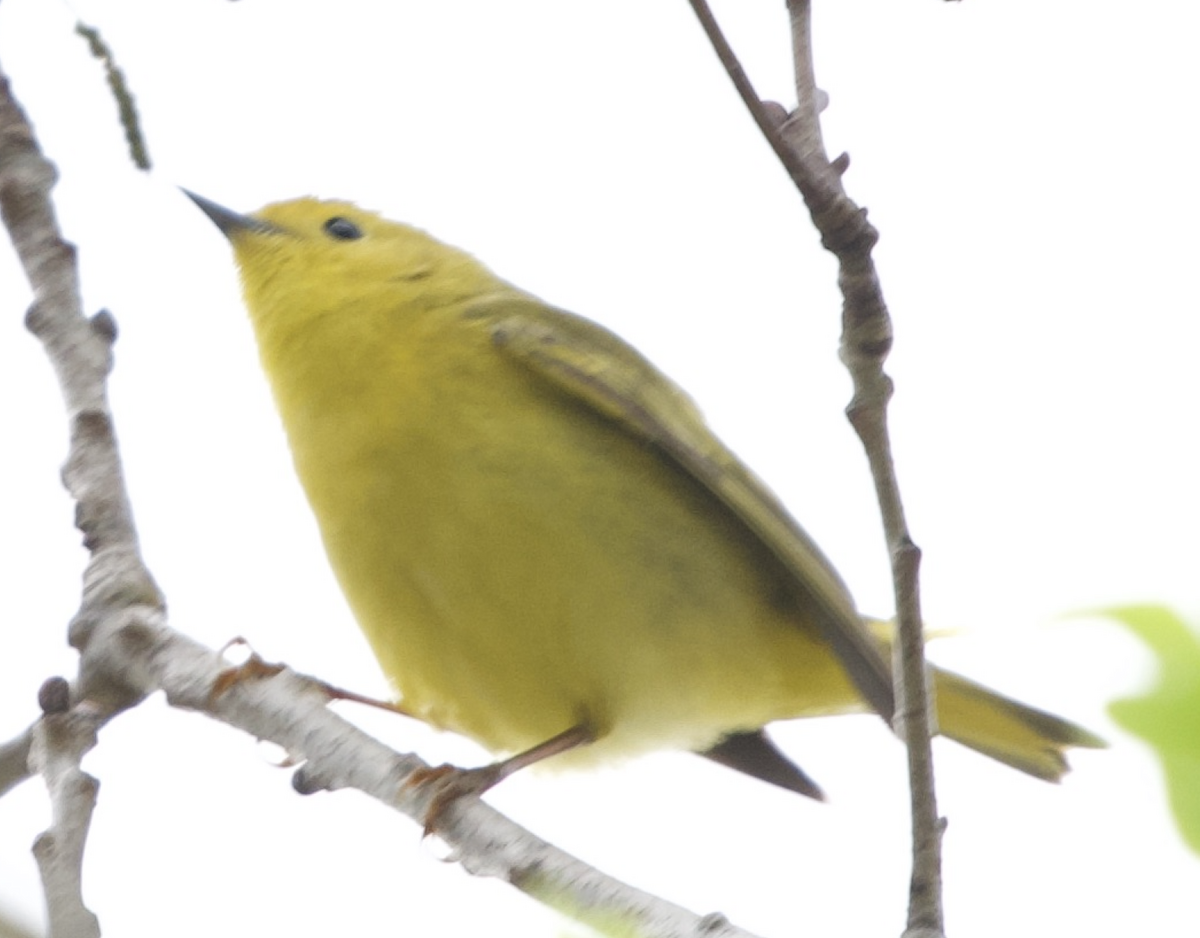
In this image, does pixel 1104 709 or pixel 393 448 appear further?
pixel 393 448

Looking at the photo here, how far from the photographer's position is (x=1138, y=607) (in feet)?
7.42

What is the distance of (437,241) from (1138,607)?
3.32 m

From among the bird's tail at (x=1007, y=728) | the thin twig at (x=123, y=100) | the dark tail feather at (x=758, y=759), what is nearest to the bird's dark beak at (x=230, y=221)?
the thin twig at (x=123, y=100)

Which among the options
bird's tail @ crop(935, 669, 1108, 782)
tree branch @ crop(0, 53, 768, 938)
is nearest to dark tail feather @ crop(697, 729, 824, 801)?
bird's tail @ crop(935, 669, 1108, 782)

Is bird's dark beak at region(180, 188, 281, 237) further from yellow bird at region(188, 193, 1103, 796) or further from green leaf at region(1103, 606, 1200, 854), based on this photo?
green leaf at region(1103, 606, 1200, 854)

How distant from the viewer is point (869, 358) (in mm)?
2166

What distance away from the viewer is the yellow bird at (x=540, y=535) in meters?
3.94

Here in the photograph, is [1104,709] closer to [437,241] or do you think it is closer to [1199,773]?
[1199,773]

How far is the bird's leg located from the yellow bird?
10 millimetres

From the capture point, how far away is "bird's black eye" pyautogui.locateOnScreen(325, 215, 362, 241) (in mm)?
4996

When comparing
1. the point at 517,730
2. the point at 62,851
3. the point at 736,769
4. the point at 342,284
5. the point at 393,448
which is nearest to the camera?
the point at 62,851

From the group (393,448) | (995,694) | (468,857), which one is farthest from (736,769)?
(468,857)

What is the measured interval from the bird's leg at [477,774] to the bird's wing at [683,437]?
0.68 m

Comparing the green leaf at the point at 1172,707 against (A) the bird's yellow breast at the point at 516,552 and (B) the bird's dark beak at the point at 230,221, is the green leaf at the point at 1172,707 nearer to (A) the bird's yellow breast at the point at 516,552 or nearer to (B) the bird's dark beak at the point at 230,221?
(A) the bird's yellow breast at the point at 516,552
